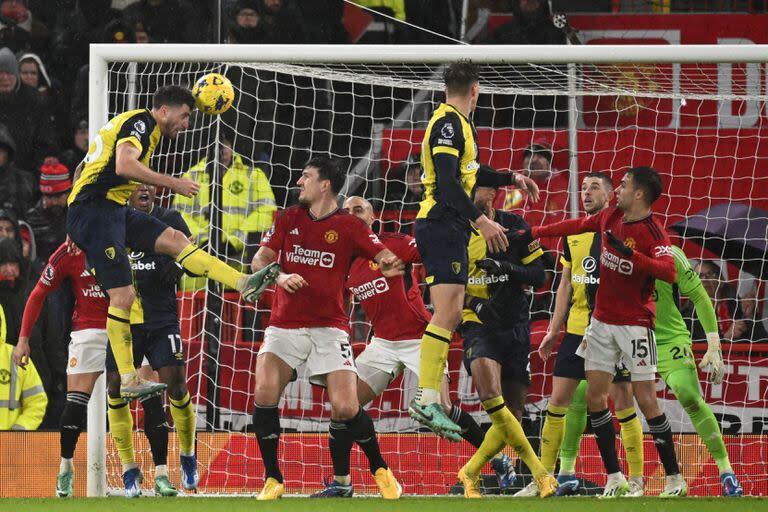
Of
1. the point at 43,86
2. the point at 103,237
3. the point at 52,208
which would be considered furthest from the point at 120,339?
the point at 43,86

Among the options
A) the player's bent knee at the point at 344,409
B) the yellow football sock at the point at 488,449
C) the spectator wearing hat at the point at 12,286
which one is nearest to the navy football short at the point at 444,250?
the player's bent knee at the point at 344,409

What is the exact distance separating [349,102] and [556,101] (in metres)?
1.97

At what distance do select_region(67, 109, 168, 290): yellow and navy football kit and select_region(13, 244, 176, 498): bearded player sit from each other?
1251 mm

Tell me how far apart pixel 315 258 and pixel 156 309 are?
160 centimetres

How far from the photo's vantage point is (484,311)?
29.2 ft

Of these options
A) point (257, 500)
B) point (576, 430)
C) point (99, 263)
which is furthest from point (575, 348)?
point (99, 263)

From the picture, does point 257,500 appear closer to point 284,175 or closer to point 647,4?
point 284,175

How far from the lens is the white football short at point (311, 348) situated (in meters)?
8.12

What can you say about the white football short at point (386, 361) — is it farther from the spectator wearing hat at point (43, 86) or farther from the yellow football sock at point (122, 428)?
the spectator wearing hat at point (43, 86)

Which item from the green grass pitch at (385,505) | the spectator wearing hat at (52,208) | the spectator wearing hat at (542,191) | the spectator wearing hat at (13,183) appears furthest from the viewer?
the spectator wearing hat at (13,183)

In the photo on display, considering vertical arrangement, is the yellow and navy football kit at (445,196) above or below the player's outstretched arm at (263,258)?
above

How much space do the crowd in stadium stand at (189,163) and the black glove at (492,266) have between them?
1742 millimetres

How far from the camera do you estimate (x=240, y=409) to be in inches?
401

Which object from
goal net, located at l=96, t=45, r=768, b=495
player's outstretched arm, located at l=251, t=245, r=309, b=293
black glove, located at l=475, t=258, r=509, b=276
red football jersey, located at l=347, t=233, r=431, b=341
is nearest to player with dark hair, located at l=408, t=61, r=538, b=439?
black glove, located at l=475, t=258, r=509, b=276
